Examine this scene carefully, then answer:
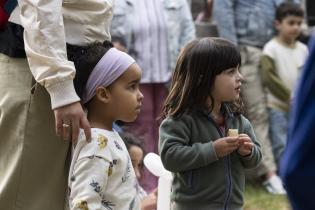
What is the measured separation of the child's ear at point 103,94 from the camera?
10.8 feet

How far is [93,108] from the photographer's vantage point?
332cm

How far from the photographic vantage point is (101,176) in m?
3.12

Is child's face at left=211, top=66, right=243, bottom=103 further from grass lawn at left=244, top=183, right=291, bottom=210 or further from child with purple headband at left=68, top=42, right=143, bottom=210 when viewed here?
grass lawn at left=244, top=183, right=291, bottom=210

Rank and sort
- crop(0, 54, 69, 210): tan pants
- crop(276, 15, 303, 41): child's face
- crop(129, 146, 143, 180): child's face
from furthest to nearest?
crop(276, 15, 303, 41): child's face → crop(129, 146, 143, 180): child's face → crop(0, 54, 69, 210): tan pants

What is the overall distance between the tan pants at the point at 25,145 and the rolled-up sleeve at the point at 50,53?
0.18 meters

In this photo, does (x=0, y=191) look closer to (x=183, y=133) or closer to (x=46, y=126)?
(x=46, y=126)

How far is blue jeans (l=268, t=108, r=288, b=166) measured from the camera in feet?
24.3

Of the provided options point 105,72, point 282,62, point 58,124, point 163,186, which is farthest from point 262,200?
point 58,124

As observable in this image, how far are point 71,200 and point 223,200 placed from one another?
681 millimetres

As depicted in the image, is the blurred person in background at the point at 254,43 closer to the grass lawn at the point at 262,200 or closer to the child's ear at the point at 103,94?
the grass lawn at the point at 262,200

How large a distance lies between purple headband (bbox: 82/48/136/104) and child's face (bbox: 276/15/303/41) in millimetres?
4167

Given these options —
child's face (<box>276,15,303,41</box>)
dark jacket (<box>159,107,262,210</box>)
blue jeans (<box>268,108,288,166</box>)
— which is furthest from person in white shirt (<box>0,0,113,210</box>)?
blue jeans (<box>268,108,288,166</box>)

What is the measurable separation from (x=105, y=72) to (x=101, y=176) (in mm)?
419

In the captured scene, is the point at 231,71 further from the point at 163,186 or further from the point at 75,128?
the point at 75,128
